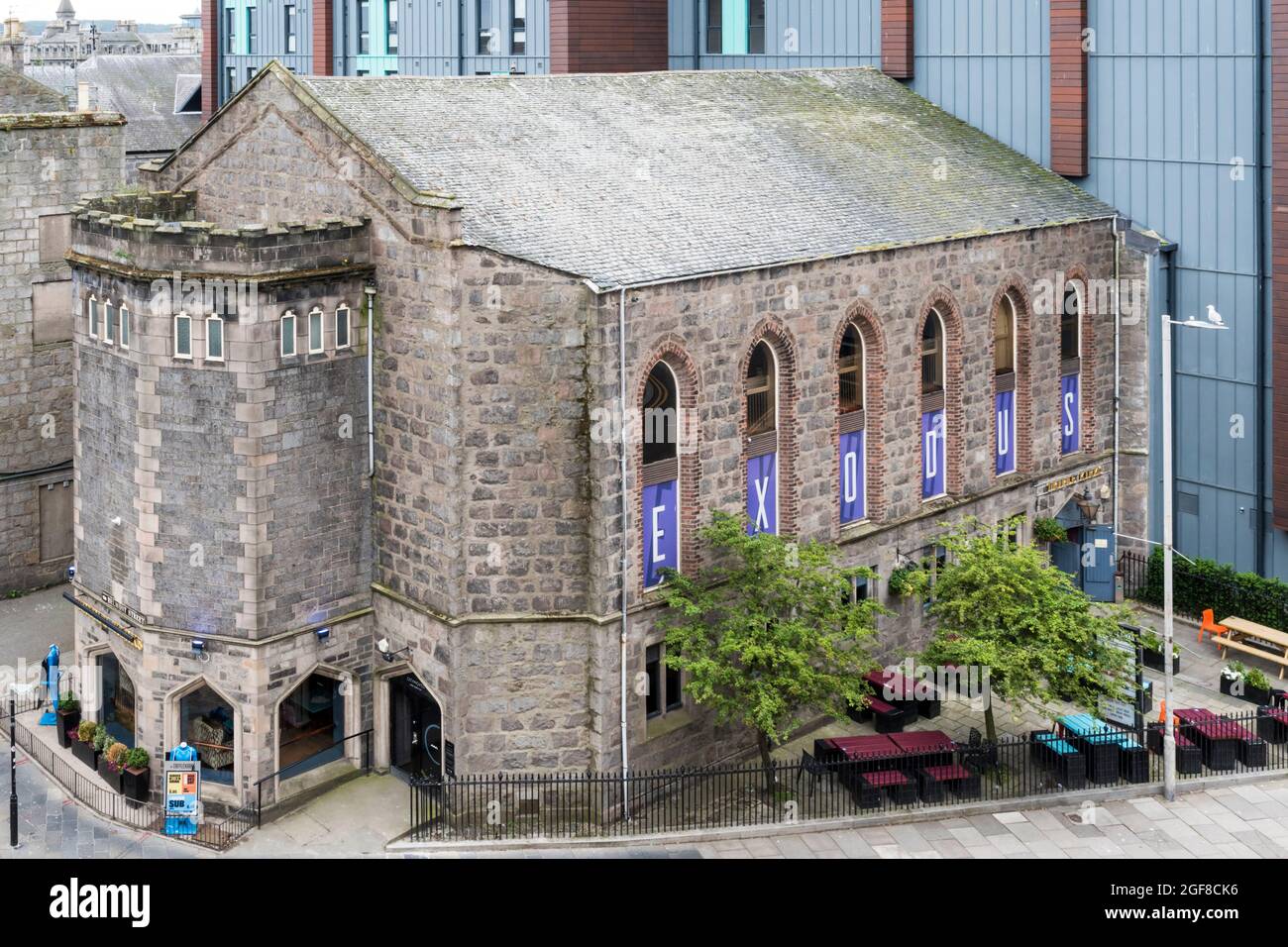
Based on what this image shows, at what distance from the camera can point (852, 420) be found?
37.3m

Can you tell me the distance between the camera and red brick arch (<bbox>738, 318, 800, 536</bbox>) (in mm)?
34344

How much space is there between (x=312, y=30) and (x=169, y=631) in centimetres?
3969

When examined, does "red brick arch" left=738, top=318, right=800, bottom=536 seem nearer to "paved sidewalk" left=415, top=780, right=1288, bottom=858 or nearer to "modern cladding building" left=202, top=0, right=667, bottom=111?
"paved sidewalk" left=415, top=780, right=1288, bottom=858

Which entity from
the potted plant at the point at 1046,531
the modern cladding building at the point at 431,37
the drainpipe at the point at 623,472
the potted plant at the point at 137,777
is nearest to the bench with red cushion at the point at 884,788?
the drainpipe at the point at 623,472

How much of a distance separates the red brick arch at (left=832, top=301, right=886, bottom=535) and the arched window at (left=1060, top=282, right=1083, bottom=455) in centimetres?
741

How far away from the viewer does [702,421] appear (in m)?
33.6

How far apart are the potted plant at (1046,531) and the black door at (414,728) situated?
16592mm

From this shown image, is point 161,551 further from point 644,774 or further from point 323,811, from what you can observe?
point 644,774

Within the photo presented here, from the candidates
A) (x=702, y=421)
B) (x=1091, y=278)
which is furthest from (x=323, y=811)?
(x=1091, y=278)

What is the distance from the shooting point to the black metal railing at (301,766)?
32.6 metres

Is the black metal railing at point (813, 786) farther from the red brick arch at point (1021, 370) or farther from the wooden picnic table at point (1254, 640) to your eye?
the red brick arch at point (1021, 370)

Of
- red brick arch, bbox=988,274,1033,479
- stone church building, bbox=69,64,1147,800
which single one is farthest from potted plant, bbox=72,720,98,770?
red brick arch, bbox=988,274,1033,479

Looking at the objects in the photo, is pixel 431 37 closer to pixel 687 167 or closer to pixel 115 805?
pixel 687 167

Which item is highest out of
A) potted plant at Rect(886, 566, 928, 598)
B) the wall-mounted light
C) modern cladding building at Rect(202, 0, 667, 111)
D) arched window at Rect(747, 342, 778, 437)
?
modern cladding building at Rect(202, 0, 667, 111)
